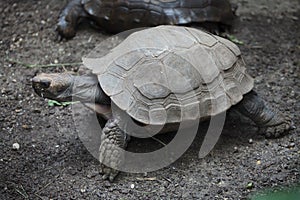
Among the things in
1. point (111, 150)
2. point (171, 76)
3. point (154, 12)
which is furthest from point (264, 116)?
point (154, 12)

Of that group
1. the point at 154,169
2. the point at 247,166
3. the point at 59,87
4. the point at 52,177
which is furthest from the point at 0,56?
the point at 247,166

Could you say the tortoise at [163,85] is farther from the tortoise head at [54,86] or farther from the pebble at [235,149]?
the pebble at [235,149]

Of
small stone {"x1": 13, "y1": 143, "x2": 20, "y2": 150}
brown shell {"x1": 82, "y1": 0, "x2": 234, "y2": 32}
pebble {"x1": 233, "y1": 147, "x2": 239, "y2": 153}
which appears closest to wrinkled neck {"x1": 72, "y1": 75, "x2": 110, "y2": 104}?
small stone {"x1": 13, "y1": 143, "x2": 20, "y2": 150}

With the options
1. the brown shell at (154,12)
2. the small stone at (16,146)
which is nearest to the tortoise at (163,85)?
the small stone at (16,146)

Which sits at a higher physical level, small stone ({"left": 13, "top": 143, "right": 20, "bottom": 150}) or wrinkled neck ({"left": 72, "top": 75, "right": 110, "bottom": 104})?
wrinkled neck ({"left": 72, "top": 75, "right": 110, "bottom": 104})

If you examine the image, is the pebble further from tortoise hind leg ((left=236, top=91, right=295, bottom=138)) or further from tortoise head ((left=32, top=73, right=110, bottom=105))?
tortoise head ((left=32, top=73, right=110, bottom=105))

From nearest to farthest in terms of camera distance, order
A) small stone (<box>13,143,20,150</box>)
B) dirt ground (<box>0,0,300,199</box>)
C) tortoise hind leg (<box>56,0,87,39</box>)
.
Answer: dirt ground (<box>0,0,300,199</box>) → small stone (<box>13,143,20,150</box>) → tortoise hind leg (<box>56,0,87,39</box>)

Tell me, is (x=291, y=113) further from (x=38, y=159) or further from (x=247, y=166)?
(x=38, y=159)
